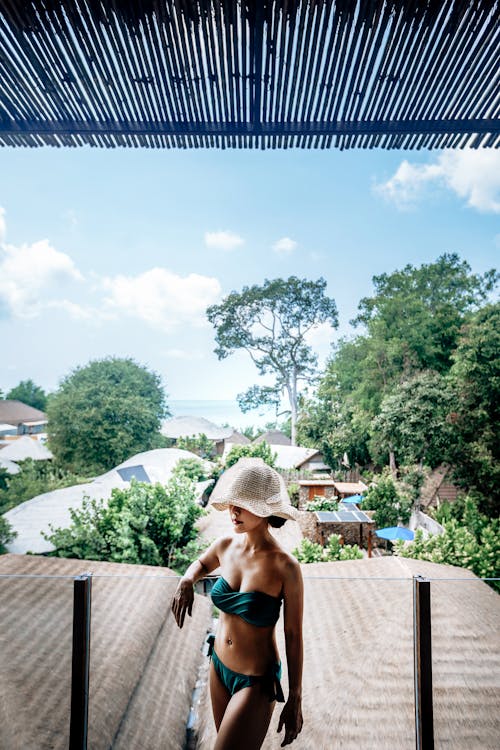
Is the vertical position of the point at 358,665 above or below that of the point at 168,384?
below

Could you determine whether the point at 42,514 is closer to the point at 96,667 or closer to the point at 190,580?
the point at 96,667

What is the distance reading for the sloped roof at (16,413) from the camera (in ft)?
109

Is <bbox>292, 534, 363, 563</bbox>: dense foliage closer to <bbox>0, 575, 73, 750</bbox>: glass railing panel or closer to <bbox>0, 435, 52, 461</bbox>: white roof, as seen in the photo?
<bbox>0, 575, 73, 750</bbox>: glass railing panel

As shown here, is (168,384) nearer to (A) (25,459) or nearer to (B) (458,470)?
(A) (25,459)

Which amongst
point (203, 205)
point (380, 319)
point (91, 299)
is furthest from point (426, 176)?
point (91, 299)

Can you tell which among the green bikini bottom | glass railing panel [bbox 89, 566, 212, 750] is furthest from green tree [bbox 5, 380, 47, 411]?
the green bikini bottom

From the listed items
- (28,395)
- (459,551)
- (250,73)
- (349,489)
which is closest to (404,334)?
(349,489)

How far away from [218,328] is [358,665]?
26.6 m

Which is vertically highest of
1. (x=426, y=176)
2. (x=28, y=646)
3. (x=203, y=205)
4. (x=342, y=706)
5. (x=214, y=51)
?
(x=203, y=205)

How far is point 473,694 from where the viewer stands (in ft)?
5.76

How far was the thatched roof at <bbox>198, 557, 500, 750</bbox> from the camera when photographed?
1.71 m

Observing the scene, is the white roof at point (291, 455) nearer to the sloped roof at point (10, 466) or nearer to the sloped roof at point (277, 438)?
the sloped roof at point (277, 438)

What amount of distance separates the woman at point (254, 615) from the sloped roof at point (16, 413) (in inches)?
1364

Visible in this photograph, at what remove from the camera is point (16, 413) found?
3475 centimetres
